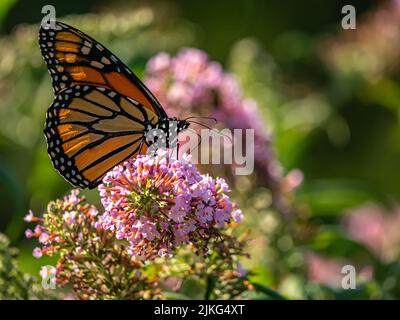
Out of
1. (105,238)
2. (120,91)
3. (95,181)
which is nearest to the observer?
(105,238)

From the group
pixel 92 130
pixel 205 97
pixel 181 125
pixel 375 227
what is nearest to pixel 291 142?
pixel 375 227

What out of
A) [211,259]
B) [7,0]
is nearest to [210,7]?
[7,0]

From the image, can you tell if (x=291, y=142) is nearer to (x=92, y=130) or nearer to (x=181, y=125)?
(x=181, y=125)

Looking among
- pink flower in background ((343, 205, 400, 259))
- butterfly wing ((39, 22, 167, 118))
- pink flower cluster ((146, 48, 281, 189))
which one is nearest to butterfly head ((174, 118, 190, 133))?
butterfly wing ((39, 22, 167, 118))

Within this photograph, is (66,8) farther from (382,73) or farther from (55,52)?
(55,52)

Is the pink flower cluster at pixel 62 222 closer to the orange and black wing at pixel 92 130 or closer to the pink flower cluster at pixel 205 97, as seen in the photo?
the orange and black wing at pixel 92 130
